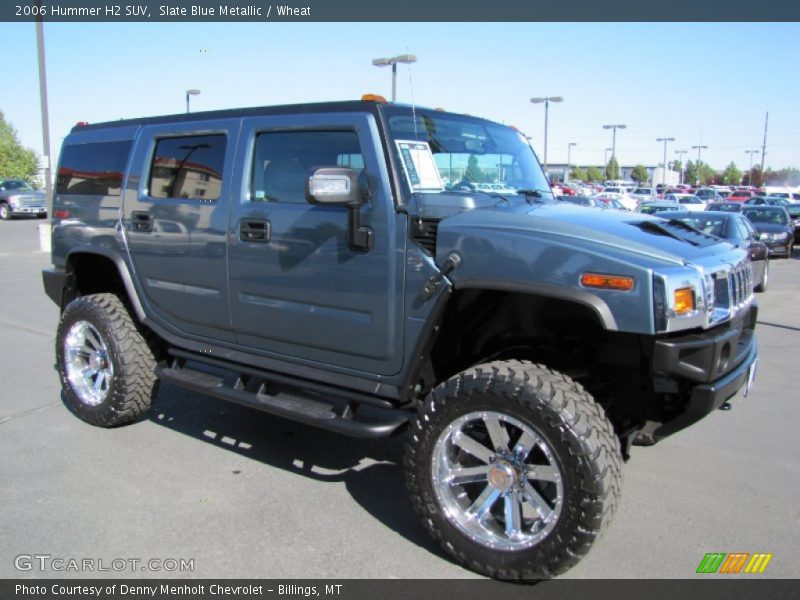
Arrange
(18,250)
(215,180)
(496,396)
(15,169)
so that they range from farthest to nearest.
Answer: (15,169), (18,250), (215,180), (496,396)

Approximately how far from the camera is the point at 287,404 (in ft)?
12.1

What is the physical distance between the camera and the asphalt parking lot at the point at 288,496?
321 centimetres

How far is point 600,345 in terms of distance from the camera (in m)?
3.20

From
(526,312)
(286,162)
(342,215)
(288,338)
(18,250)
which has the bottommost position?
(18,250)

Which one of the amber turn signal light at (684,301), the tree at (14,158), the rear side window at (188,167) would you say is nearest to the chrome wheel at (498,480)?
the amber turn signal light at (684,301)

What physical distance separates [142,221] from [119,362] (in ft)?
3.20

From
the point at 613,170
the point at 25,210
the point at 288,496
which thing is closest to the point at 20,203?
the point at 25,210

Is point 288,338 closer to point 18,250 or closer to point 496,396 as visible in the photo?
point 496,396

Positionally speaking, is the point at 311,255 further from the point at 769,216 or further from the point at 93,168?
the point at 769,216

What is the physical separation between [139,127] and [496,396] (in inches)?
129

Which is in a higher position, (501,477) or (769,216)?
(769,216)

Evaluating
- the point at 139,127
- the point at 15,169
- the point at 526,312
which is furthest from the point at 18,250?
the point at 15,169

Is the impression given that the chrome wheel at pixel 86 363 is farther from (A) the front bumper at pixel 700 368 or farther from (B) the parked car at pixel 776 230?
(B) the parked car at pixel 776 230

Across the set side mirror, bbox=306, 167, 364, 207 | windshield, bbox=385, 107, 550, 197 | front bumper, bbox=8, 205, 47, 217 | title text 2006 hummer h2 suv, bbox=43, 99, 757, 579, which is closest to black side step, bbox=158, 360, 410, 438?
title text 2006 hummer h2 suv, bbox=43, 99, 757, 579
